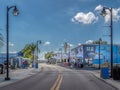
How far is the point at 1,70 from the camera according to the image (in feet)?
165

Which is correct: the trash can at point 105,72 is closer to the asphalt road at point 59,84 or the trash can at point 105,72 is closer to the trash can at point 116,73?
the asphalt road at point 59,84

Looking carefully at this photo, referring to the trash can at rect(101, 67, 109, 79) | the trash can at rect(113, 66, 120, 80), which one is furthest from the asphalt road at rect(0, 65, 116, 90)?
the trash can at rect(113, 66, 120, 80)

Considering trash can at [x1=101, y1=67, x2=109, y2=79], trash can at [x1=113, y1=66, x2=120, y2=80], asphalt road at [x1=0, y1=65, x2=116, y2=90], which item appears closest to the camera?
asphalt road at [x1=0, y1=65, x2=116, y2=90]

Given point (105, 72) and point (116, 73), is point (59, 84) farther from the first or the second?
point (105, 72)

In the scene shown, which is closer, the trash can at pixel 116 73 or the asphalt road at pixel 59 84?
the asphalt road at pixel 59 84

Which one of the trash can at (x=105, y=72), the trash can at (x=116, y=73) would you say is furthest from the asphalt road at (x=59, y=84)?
the trash can at (x=116, y=73)

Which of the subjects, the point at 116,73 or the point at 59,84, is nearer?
the point at 59,84

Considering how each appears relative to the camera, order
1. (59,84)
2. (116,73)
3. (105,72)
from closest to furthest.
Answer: (59,84), (116,73), (105,72)

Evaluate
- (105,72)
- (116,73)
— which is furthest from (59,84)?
(105,72)

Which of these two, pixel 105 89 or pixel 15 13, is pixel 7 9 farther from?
pixel 105 89

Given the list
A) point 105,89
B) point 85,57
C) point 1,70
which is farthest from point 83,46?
point 105,89

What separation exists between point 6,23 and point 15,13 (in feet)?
5.56

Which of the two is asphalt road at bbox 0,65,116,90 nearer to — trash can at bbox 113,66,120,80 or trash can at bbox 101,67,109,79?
trash can at bbox 101,67,109,79

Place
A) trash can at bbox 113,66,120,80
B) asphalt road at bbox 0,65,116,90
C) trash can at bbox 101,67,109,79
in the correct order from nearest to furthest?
asphalt road at bbox 0,65,116,90 < trash can at bbox 113,66,120,80 < trash can at bbox 101,67,109,79
